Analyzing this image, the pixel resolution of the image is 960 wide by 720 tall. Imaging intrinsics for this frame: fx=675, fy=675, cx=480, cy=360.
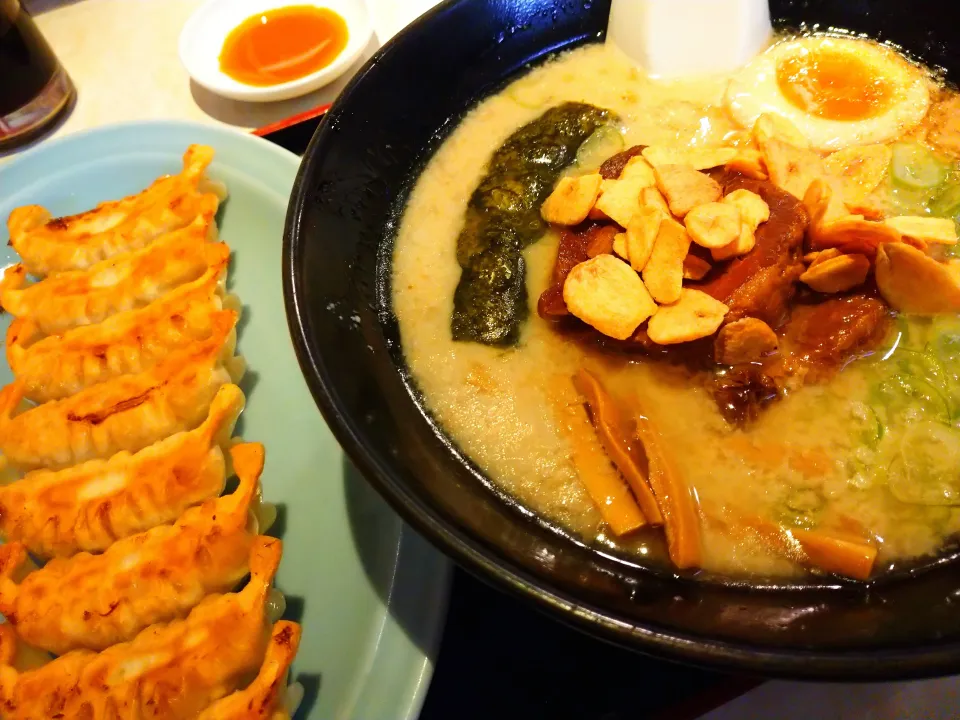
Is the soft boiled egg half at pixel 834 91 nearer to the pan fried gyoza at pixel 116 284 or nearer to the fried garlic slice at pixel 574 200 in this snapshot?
the fried garlic slice at pixel 574 200

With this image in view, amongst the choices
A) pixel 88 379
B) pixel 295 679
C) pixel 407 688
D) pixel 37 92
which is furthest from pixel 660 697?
pixel 37 92

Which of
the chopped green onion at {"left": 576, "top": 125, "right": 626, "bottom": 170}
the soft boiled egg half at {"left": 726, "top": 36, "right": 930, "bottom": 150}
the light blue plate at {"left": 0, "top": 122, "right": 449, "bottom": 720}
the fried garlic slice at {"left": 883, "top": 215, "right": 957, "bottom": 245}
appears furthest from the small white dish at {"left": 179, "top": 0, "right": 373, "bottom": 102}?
the fried garlic slice at {"left": 883, "top": 215, "right": 957, "bottom": 245}

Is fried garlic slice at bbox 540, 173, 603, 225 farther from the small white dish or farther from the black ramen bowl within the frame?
the small white dish

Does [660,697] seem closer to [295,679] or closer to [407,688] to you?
[407,688]

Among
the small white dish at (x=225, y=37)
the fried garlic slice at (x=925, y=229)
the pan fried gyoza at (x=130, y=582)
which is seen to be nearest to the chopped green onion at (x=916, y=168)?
the fried garlic slice at (x=925, y=229)

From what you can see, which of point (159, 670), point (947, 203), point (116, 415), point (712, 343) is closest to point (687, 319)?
point (712, 343)

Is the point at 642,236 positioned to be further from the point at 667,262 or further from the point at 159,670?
the point at 159,670

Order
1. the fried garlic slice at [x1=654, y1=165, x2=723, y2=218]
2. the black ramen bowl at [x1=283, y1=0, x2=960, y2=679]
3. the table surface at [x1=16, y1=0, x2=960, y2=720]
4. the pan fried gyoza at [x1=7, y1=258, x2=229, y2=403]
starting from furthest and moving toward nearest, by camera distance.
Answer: the pan fried gyoza at [x1=7, y1=258, x2=229, y2=403] < the fried garlic slice at [x1=654, y1=165, x2=723, y2=218] < the table surface at [x1=16, y1=0, x2=960, y2=720] < the black ramen bowl at [x1=283, y1=0, x2=960, y2=679]
